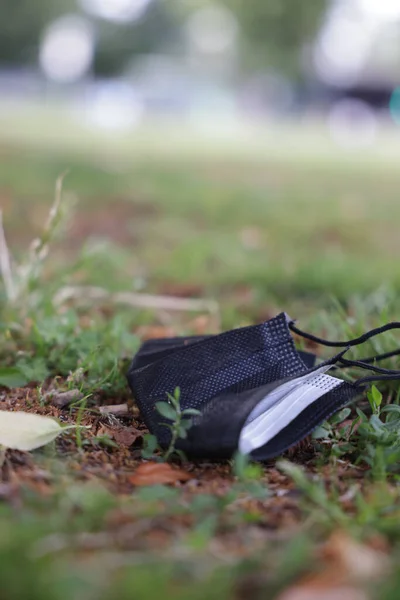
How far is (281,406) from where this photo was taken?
1498mm

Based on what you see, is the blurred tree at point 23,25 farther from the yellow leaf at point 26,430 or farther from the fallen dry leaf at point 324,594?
the fallen dry leaf at point 324,594

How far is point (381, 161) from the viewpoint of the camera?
10305 mm

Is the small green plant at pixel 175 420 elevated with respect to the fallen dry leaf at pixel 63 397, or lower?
elevated

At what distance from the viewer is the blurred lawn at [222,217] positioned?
3404mm

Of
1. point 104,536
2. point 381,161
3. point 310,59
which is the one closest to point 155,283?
point 104,536

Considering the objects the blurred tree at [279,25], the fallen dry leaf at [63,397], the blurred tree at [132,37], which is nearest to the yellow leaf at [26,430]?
the fallen dry leaf at [63,397]

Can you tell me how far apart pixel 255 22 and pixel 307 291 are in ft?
100

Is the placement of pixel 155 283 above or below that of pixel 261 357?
below

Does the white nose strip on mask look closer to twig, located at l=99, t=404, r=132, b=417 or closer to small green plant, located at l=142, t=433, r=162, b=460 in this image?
small green plant, located at l=142, t=433, r=162, b=460

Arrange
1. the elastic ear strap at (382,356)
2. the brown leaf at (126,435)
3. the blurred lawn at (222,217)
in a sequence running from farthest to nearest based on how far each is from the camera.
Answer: the blurred lawn at (222,217) → the elastic ear strap at (382,356) → the brown leaf at (126,435)

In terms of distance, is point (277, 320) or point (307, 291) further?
point (307, 291)

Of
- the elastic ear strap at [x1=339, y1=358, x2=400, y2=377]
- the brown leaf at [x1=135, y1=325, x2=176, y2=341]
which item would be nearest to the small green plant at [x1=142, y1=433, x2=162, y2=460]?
the elastic ear strap at [x1=339, y1=358, x2=400, y2=377]

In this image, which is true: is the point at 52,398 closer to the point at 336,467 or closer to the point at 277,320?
the point at 277,320

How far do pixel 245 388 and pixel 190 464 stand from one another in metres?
0.24
